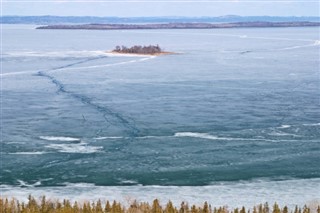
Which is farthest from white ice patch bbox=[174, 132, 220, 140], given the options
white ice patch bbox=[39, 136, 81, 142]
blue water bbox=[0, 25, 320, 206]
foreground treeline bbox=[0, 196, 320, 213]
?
foreground treeline bbox=[0, 196, 320, 213]

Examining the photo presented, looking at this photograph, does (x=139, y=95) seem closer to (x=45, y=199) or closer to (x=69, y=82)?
(x=69, y=82)

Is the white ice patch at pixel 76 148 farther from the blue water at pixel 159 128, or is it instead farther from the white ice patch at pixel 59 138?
the white ice patch at pixel 59 138

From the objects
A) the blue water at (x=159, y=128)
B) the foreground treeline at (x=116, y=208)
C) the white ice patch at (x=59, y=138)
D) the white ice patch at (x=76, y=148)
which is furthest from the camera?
the white ice patch at (x=59, y=138)

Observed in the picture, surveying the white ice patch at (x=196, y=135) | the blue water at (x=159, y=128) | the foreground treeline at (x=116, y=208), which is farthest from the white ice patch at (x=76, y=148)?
the foreground treeline at (x=116, y=208)

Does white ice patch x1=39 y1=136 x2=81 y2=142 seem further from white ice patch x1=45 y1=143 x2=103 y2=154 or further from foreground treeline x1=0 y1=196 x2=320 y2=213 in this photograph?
foreground treeline x1=0 y1=196 x2=320 y2=213

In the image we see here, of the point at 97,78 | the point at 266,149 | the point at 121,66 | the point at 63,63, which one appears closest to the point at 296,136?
the point at 266,149
